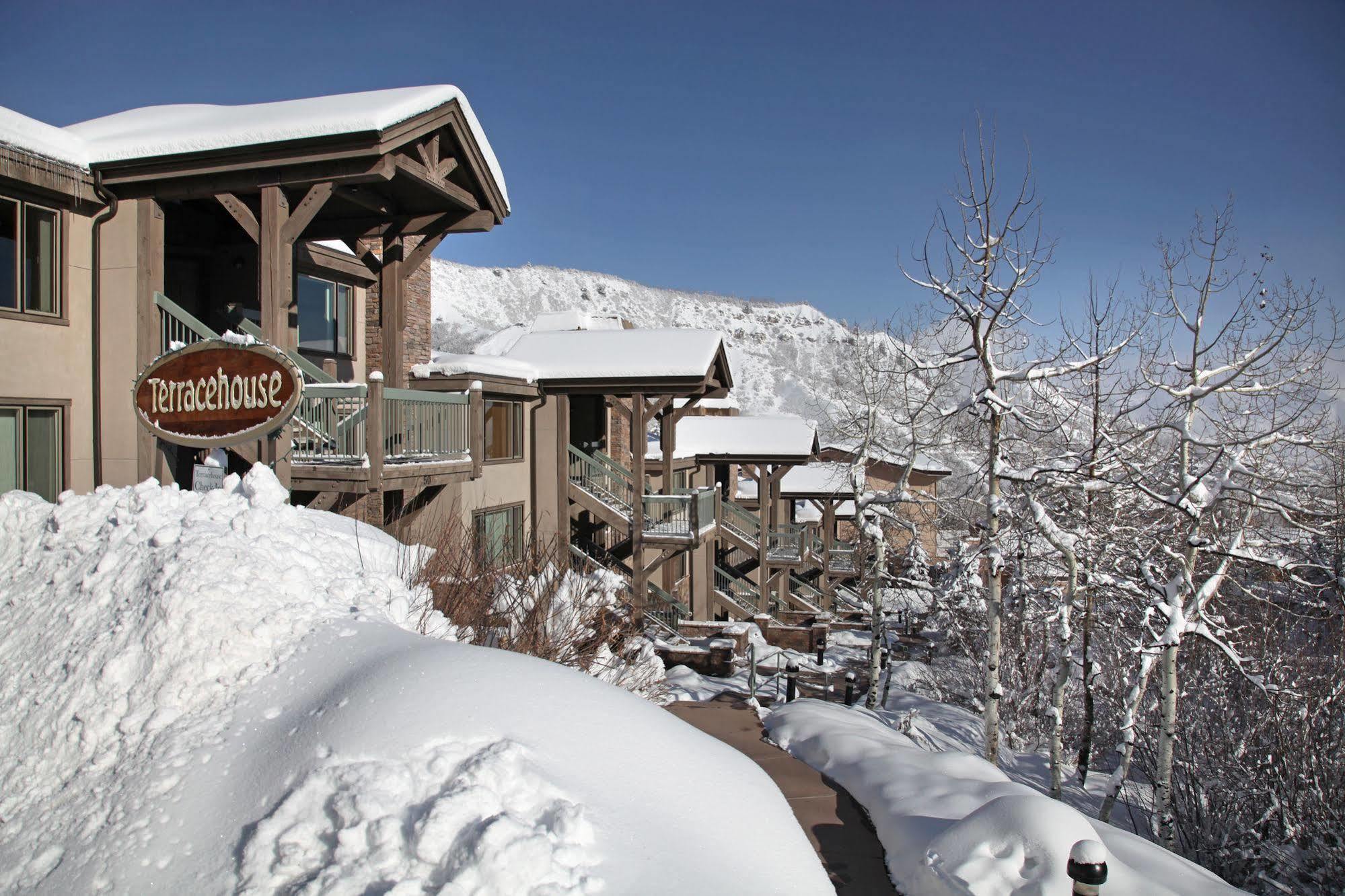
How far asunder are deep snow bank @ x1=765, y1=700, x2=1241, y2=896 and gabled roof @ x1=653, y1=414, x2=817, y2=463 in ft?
60.3

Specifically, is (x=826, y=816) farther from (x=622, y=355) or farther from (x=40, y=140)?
(x=622, y=355)

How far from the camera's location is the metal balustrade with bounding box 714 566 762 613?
25.4 metres

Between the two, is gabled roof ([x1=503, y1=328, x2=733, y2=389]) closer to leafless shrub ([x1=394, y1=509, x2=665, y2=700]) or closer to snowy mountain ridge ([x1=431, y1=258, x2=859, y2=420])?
leafless shrub ([x1=394, y1=509, x2=665, y2=700])

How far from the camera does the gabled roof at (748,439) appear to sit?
25.3 meters

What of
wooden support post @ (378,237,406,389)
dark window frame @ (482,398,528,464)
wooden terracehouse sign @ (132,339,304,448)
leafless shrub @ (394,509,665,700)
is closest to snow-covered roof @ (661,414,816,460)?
dark window frame @ (482,398,528,464)

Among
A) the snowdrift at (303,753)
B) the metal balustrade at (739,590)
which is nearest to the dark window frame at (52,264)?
the snowdrift at (303,753)

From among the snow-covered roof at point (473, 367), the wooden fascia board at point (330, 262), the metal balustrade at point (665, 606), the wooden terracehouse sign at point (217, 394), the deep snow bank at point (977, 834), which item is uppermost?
the wooden fascia board at point (330, 262)

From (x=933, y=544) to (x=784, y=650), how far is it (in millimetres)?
22604

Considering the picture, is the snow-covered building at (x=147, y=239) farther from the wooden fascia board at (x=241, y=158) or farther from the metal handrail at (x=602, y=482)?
the metal handrail at (x=602, y=482)

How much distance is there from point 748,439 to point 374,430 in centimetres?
1829

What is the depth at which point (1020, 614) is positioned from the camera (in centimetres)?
1756

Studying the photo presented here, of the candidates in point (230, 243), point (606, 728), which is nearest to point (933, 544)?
point (230, 243)

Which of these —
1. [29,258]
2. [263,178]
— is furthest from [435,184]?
[29,258]

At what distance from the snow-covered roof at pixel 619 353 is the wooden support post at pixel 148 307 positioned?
7.75 meters
